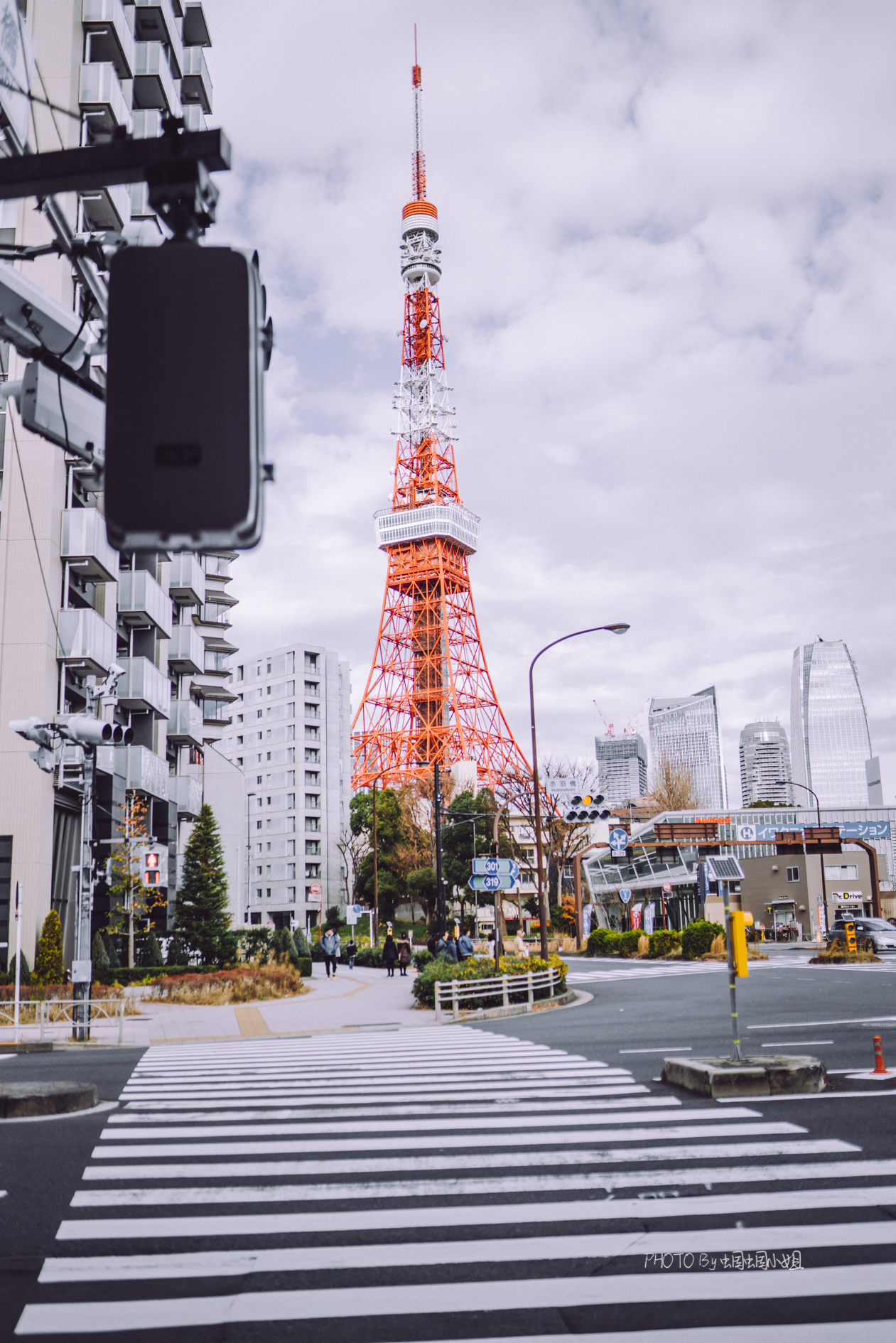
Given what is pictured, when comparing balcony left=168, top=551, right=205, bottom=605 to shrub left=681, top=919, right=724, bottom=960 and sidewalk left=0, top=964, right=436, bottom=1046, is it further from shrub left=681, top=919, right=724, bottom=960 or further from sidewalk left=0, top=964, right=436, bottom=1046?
shrub left=681, top=919, right=724, bottom=960

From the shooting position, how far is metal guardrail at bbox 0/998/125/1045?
19562 mm

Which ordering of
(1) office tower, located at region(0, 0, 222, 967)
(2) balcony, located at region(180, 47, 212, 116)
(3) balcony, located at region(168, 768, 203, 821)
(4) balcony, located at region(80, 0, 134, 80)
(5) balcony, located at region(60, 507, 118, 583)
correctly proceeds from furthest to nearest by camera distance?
(2) balcony, located at region(180, 47, 212, 116) → (3) balcony, located at region(168, 768, 203, 821) → (4) balcony, located at region(80, 0, 134, 80) → (5) balcony, located at region(60, 507, 118, 583) → (1) office tower, located at region(0, 0, 222, 967)

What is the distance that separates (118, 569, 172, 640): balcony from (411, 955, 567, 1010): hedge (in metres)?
17.6

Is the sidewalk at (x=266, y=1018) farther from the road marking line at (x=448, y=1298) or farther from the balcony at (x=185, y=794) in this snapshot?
the balcony at (x=185, y=794)

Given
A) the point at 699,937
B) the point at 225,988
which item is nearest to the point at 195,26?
the point at 225,988

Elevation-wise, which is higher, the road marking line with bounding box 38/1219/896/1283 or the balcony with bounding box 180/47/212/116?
the balcony with bounding box 180/47/212/116

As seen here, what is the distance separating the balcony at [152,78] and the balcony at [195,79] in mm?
5117

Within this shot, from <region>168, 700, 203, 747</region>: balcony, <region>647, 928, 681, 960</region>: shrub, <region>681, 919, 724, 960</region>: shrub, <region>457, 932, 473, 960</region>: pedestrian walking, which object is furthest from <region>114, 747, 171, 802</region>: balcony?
<region>647, 928, 681, 960</region>: shrub

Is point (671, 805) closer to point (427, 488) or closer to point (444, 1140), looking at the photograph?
point (427, 488)

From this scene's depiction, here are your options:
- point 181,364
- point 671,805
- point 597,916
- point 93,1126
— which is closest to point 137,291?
point 181,364

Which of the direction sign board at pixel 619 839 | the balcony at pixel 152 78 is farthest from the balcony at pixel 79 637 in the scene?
the direction sign board at pixel 619 839

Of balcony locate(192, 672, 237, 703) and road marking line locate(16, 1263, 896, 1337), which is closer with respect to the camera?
road marking line locate(16, 1263, 896, 1337)

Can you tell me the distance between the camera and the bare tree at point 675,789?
10950 centimetres

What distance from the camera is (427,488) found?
9994cm
